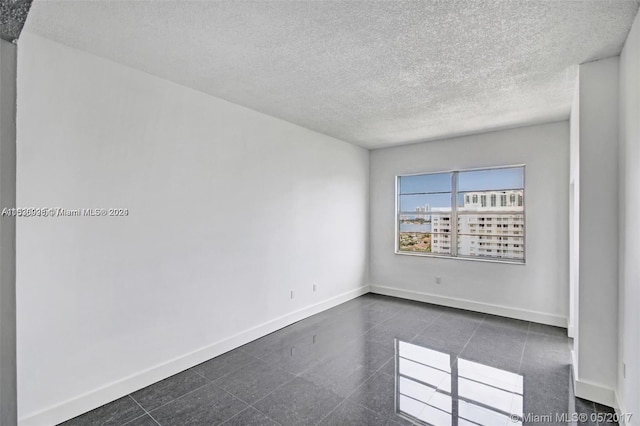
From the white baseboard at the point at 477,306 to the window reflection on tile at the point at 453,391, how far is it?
184 cm

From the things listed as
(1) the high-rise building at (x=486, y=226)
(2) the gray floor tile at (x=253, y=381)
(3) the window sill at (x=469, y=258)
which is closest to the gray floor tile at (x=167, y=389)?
(2) the gray floor tile at (x=253, y=381)

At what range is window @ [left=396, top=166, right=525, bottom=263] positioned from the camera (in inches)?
184

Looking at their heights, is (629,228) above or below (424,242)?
above

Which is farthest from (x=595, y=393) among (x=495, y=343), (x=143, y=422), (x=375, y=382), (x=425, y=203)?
(x=143, y=422)

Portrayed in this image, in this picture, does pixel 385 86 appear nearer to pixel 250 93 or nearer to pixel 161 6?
pixel 250 93

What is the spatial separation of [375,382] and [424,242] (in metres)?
3.23

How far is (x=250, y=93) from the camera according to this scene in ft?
10.8

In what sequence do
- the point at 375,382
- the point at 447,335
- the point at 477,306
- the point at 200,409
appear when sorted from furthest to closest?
the point at 477,306
the point at 447,335
the point at 375,382
the point at 200,409

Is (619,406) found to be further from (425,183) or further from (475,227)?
(425,183)

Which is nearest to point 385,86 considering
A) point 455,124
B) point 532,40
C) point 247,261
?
point 532,40

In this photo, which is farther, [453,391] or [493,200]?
[493,200]

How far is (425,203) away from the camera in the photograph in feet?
18.3

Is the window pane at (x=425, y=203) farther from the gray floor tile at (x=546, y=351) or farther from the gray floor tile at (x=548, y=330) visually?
the gray floor tile at (x=546, y=351)

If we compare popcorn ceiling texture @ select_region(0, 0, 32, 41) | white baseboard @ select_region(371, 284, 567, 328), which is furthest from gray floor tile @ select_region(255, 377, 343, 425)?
white baseboard @ select_region(371, 284, 567, 328)
